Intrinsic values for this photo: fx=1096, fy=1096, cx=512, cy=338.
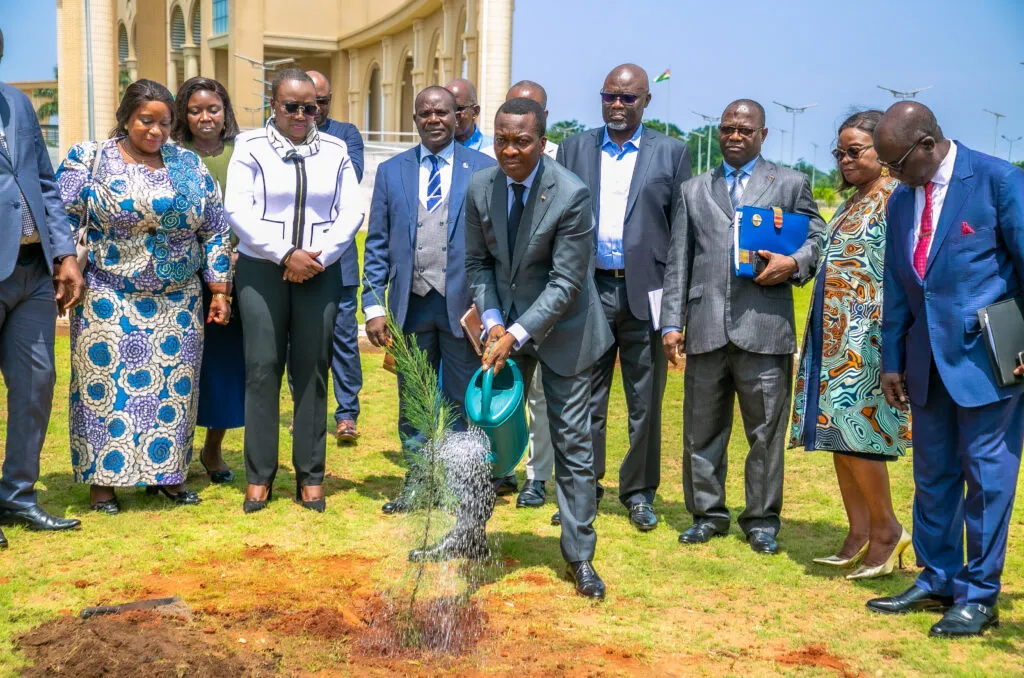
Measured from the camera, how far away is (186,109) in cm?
663

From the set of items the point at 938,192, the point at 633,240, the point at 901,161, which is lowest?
the point at 633,240

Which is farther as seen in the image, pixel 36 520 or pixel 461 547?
pixel 36 520

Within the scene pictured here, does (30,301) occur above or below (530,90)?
below

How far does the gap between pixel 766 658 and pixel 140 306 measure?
3.81 meters

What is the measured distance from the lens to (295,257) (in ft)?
19.4

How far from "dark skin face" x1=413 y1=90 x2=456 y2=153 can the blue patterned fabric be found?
128cm

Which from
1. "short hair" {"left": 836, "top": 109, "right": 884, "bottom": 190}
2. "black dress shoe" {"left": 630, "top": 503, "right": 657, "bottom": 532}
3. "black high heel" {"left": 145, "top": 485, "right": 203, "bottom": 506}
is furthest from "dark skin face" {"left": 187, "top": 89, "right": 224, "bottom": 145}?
"short hair" {"left": 836, "top": 109, "right": 884, "bottom": 190}

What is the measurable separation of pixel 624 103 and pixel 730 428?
191cm

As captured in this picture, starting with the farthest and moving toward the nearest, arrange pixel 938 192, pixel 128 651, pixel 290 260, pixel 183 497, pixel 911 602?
pixel 183 497
pixel 290 260
pixel 911 602
pixel 938 192
pixel 128 651

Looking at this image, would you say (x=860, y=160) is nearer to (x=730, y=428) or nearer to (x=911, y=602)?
(x=730, y=428)

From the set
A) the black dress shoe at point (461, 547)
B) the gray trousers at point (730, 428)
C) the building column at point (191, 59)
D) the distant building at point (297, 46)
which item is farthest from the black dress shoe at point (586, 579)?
the building column at point (191, 59)

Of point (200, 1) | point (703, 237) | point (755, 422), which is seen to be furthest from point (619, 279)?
point (200, 1)

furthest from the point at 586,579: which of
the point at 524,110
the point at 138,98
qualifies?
the point at 138,98

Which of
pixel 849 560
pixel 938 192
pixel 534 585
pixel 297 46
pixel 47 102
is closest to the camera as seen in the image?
pixel 938 192
